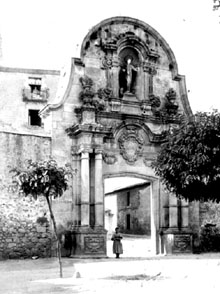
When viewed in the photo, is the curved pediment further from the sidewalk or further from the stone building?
the sidewalk

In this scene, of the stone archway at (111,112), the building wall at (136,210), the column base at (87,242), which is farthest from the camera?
the building wall at (136,210)

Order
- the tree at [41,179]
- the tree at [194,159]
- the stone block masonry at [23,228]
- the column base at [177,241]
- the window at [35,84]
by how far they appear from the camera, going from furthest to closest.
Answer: the window at [35,84] < the column base at [177,241] < the stone block masonry at [23,228] < the tree at [194,159] < the tree at [41,179]

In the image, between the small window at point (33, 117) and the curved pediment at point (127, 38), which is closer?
the curved pediment at point (127, 38)

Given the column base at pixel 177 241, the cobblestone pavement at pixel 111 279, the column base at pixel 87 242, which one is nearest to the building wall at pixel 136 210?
the column base at pixel 177 241

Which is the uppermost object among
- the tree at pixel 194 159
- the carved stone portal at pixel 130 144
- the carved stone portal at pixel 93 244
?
the carved stone portal at pixel 130 144

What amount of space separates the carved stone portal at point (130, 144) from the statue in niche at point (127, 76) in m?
1.68

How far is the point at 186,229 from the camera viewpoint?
21.7 m

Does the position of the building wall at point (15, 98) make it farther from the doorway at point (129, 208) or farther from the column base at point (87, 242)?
the column base at point (87, 242)

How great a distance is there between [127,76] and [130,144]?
2.86 m

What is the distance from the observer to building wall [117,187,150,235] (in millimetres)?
37594

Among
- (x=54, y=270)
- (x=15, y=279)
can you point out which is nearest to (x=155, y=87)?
(x=54, y=270)

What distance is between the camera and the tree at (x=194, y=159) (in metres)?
17.3

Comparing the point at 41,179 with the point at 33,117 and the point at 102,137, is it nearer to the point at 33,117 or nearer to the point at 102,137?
the point at 102,137

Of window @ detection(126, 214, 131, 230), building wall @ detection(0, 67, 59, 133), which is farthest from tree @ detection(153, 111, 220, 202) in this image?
window @ detection(126, 214, 131, 230)
